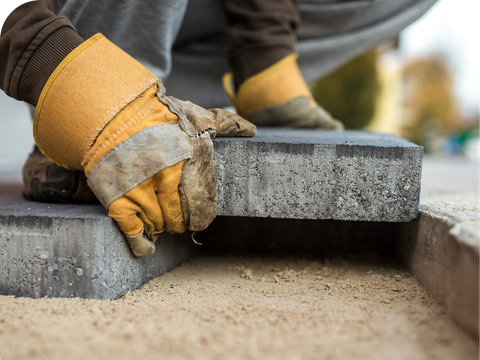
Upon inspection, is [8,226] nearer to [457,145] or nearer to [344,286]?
[344,286]

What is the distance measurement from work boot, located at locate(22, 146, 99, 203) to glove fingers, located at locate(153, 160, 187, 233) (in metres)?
0.31

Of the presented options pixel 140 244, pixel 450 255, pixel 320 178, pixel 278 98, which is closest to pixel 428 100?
pixel 278 98

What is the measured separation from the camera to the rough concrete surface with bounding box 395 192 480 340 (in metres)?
0.78

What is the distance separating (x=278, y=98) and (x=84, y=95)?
905 mm

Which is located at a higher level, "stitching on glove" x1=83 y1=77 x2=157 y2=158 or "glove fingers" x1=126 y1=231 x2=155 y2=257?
"stitching on glove" x1=83 y1=77 x2=157 y2=158

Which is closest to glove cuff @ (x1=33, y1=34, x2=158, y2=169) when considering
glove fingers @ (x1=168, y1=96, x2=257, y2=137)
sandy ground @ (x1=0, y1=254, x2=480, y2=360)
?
glove fingers @ (x1=168, y1=96, x2=257, y2=137)

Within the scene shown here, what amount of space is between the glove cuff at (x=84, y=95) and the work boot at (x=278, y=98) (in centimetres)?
71

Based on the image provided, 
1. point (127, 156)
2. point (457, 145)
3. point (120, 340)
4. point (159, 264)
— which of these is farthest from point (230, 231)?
point (457, 145)

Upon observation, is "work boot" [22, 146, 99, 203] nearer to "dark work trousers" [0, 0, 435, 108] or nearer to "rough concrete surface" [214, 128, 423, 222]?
"dark work trousers" [0, 0, 435, 108]

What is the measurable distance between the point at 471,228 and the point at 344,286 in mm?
398

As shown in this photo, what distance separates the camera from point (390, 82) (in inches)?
367

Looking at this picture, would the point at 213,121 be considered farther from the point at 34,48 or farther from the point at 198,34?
the point at 198,34

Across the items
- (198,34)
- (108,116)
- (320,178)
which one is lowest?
(320,178)

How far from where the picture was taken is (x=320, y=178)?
1144 millimetres
